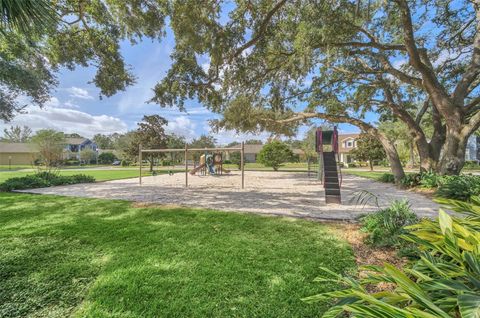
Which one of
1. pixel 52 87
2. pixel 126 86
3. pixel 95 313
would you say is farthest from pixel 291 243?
pixel 52 87

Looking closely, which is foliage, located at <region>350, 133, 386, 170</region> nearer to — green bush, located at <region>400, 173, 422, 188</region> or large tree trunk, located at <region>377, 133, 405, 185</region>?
large tree trunk, located at <region>377, 133, 405, 185</region>

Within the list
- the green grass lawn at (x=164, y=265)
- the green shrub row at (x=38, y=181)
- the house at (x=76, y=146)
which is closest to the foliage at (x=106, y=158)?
the house at (x=76, y=146)

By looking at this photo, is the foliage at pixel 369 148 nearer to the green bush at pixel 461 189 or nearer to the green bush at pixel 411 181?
the green bush at pixel 411 181

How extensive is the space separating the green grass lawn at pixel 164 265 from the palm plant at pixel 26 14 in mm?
2831

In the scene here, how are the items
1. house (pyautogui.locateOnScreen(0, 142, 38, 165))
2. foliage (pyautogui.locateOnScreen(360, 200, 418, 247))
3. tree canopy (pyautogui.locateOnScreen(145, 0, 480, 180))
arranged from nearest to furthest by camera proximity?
foliage (pyautogui.locateOnScreen(360, 200, 418, 247))
tree canopy (pyautogui.locateOnScreen(145, 0, 480, 180))
house (pyautogui.locateOnScreen(0, 142, 38, 165))

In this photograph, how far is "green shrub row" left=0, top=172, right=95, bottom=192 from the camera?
9270 mm

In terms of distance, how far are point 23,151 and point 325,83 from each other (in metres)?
52.0

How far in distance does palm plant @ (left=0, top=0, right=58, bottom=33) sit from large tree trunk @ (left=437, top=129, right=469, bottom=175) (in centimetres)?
1182

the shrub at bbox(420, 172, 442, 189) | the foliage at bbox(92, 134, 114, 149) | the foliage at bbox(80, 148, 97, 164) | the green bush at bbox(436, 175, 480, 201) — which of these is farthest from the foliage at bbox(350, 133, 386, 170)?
the foliage at bbox(92, 134, 114, 149)

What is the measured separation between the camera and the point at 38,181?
10.2 metres

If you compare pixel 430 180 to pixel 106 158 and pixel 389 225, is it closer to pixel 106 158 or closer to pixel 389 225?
pixel 389 225

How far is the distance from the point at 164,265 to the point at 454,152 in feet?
35.7

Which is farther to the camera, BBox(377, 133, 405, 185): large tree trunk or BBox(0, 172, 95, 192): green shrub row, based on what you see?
BBox(377, 133, 405, 185): large tree trunk

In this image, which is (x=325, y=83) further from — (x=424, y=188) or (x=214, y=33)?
(x=214, y=33)
